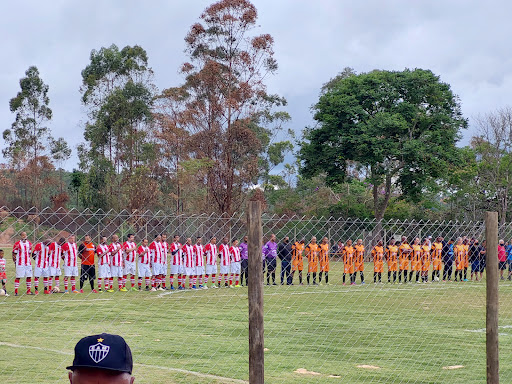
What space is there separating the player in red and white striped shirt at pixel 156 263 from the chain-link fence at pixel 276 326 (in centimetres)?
54

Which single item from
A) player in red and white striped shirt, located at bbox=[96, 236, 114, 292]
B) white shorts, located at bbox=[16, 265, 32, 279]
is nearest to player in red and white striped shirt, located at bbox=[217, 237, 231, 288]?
player in red and white striped shirt, located at bbox=[96, 236, 114, 292]

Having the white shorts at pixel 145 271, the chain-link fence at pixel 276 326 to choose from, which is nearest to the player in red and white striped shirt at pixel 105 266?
the chain-link fence at pixel 276 326

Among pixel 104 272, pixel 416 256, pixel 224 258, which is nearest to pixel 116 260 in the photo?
pixel 104 272

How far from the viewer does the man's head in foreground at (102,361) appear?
8.96ft

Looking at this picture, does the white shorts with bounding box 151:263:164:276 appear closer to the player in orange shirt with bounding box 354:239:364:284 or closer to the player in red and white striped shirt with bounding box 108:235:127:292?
the player in red and white striped shirt with bounding box 108:235:127:292

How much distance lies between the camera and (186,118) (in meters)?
47.4

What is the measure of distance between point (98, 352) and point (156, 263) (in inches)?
770

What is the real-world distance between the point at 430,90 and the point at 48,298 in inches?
1207

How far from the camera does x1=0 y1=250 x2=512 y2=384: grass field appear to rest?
9672 millimetres

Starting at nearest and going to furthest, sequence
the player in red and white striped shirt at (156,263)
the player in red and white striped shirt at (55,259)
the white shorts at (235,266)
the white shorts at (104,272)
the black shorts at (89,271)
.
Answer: the player in red and white striped shirt at (55,259) → the black shorts at (89,271) → the white shorts at (104,272) → the player in red and white striped shirt at (156,263) → the white shorts at (235,266)

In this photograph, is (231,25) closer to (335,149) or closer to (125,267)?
(335,149)

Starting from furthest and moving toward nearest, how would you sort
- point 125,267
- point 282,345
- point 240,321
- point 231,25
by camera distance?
point 231,25, point 125,267, point 240,321, point 282,345

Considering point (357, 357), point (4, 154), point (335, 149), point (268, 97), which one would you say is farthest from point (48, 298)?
point (4, 154)

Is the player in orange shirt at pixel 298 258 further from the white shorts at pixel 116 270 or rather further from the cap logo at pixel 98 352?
the cap logo at pixel 98 352
